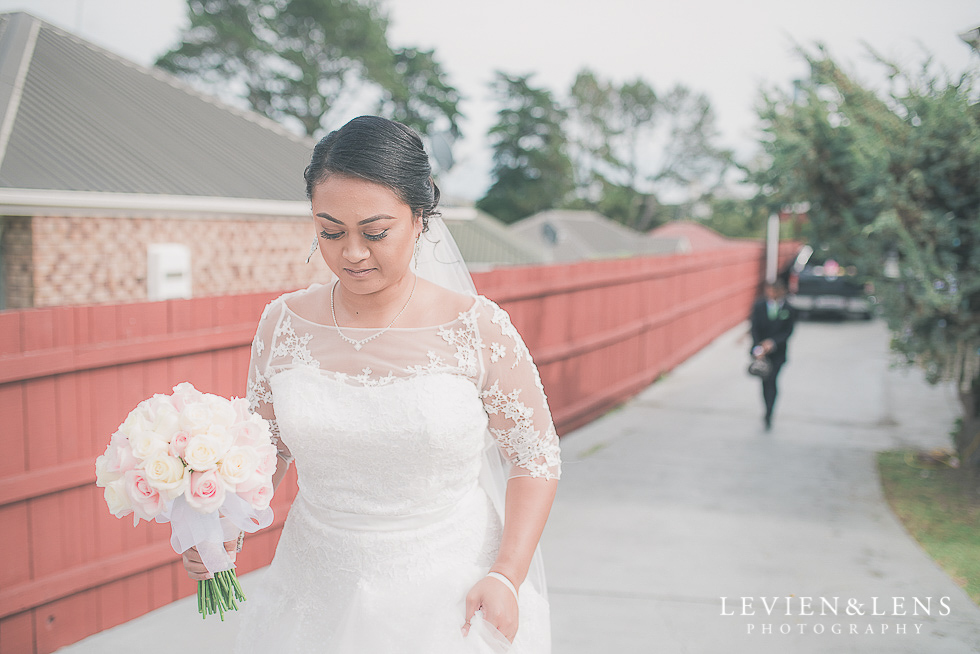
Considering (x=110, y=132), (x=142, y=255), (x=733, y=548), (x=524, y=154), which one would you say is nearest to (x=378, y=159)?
(x=733, y=548)

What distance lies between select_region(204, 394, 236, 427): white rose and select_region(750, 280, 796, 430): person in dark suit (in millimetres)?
7721

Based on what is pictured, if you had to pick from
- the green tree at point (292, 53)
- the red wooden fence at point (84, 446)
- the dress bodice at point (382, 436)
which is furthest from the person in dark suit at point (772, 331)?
the green tree at point (292, 53)

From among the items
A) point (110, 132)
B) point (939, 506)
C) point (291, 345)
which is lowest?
point (939, 506)

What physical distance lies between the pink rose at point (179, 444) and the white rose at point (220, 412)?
70 mm

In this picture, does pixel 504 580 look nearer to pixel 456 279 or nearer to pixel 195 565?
pixel 195 565

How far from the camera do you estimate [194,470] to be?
177 cm

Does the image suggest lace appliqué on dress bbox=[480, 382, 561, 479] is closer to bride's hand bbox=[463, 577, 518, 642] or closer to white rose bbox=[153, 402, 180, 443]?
bride's hand bbox=[463, 577, 518, 642]

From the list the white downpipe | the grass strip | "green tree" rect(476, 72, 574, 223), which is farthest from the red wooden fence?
"green tree" rect(476, 72, 574, 223)

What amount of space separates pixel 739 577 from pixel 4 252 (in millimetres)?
10092

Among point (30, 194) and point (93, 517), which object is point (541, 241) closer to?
point (30, 194)

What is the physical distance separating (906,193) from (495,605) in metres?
5.22

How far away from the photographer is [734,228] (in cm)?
9038

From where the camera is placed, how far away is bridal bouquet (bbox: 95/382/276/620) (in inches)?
69.1

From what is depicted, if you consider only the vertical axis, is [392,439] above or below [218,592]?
above
